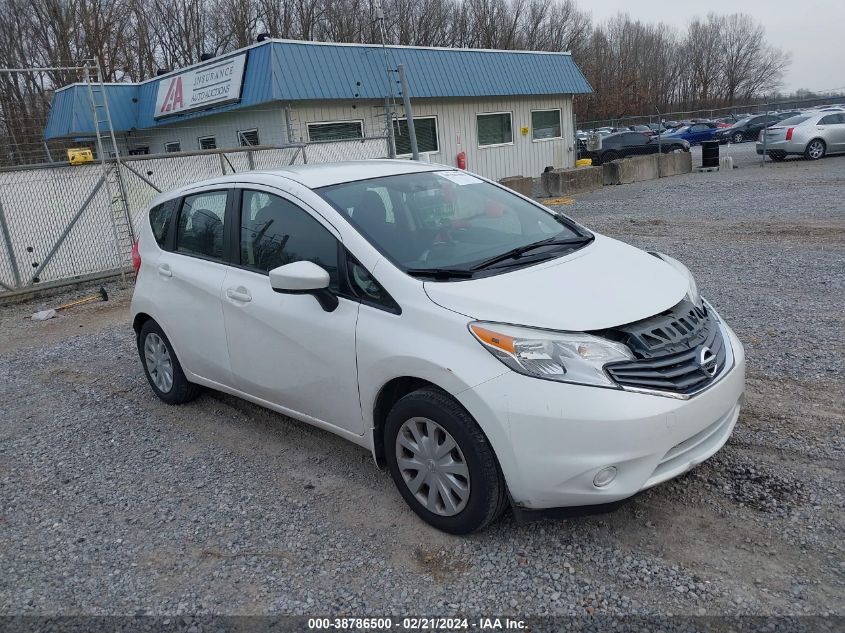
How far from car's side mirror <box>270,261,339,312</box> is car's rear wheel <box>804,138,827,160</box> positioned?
23441 mm

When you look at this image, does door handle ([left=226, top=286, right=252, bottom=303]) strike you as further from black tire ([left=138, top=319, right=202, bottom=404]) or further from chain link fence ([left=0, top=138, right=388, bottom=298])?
chain link fence ([left=0, top=138, right=388, bottom=298])

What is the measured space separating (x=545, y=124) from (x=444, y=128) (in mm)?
4936

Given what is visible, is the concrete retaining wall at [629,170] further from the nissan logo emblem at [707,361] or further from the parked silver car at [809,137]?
the nissan logo emblem at [707,361]

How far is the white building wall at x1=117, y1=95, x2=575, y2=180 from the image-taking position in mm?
17188

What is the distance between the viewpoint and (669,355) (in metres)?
3.09

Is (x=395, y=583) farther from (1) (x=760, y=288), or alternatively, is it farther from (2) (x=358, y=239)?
(1) (x=760, y=288)

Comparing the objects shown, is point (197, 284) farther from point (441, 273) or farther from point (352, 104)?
point (352, 104)

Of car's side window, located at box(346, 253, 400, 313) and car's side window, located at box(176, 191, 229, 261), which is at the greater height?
car's side window, located at box(176, 191, 229, 261)

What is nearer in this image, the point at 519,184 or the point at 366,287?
the point at 366,287

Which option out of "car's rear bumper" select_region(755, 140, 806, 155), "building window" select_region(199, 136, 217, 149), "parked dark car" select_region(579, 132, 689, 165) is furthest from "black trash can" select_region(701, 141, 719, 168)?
"building window" select_region(199, 136, 217, 149)

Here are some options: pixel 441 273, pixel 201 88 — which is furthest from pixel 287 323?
pixel 201 88

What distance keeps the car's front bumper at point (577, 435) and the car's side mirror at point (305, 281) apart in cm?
98

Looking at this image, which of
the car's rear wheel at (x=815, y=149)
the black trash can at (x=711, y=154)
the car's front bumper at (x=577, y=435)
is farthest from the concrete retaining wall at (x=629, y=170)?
the car's front bumper at (x=577, y=435)

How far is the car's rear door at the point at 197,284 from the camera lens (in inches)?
179
